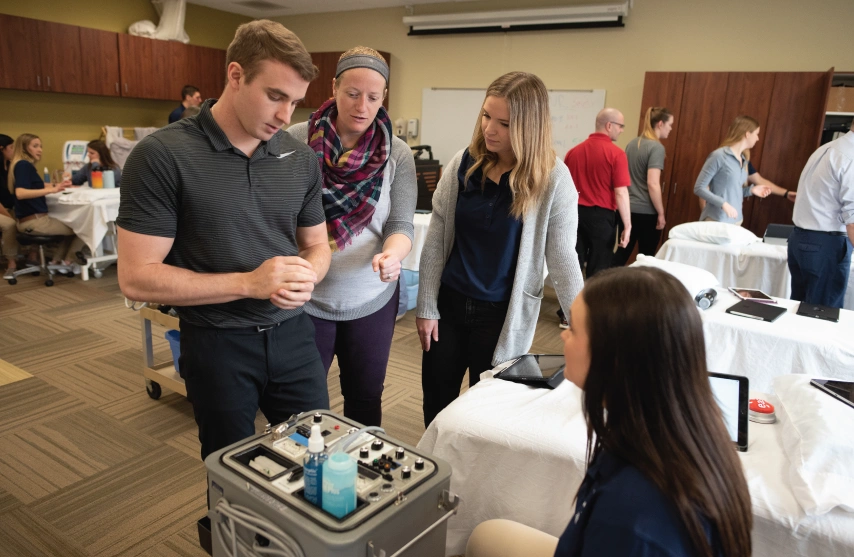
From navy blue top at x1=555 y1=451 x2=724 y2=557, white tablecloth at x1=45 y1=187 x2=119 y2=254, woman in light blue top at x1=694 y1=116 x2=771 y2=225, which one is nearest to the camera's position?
navy blue top at x1=555 y1=451 x2=724 y2=557

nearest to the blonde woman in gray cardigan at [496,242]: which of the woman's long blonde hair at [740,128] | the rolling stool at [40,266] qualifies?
the woman's long blonde hair at [740,128]

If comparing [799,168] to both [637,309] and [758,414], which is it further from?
[637,309]

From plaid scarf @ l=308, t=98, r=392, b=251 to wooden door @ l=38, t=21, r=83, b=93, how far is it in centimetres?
540

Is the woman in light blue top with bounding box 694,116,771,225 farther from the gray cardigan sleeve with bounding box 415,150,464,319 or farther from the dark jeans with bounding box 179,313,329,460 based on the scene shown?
the dark jeans with bounding box 179,313,329,460

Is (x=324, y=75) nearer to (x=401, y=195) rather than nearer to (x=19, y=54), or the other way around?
(x=19, y=54)

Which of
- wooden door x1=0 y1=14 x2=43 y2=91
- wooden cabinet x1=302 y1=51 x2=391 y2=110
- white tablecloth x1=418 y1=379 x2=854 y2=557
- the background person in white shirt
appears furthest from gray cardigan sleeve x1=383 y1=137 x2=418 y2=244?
wooden door x1=0 y1=14 x2=43 y2=91

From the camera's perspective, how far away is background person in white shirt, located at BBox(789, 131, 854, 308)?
279 cm

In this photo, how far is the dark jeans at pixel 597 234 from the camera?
12.6 ft

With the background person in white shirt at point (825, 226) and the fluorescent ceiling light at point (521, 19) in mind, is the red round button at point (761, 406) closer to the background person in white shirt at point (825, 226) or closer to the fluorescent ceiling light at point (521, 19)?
the background person in white shirt at point (825, 226)

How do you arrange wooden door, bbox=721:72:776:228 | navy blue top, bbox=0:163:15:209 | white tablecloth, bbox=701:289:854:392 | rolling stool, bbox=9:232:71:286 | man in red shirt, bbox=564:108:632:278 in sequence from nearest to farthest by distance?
1. white tablecloth, bbox=701:289:854:392
2. man in red shirt, bbox=564:108:632:278
3. rolling stool, bbox=9:232:71:286
4. wooden door, bbox=721:72:776:228
5. navy blue top, bbox=0:163:15:209

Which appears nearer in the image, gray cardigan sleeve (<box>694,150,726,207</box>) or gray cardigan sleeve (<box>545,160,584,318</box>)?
gray cardigan sleeve (<box>545,160,584,318</box>)

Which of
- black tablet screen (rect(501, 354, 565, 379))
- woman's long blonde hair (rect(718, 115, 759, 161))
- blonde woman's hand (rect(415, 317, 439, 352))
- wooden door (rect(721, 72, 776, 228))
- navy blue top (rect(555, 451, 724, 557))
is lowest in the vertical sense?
black tablet screen (rect(501, 354, 565, 379))

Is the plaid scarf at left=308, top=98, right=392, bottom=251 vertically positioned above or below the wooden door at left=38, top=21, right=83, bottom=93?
below

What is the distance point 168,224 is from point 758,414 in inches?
55.7
